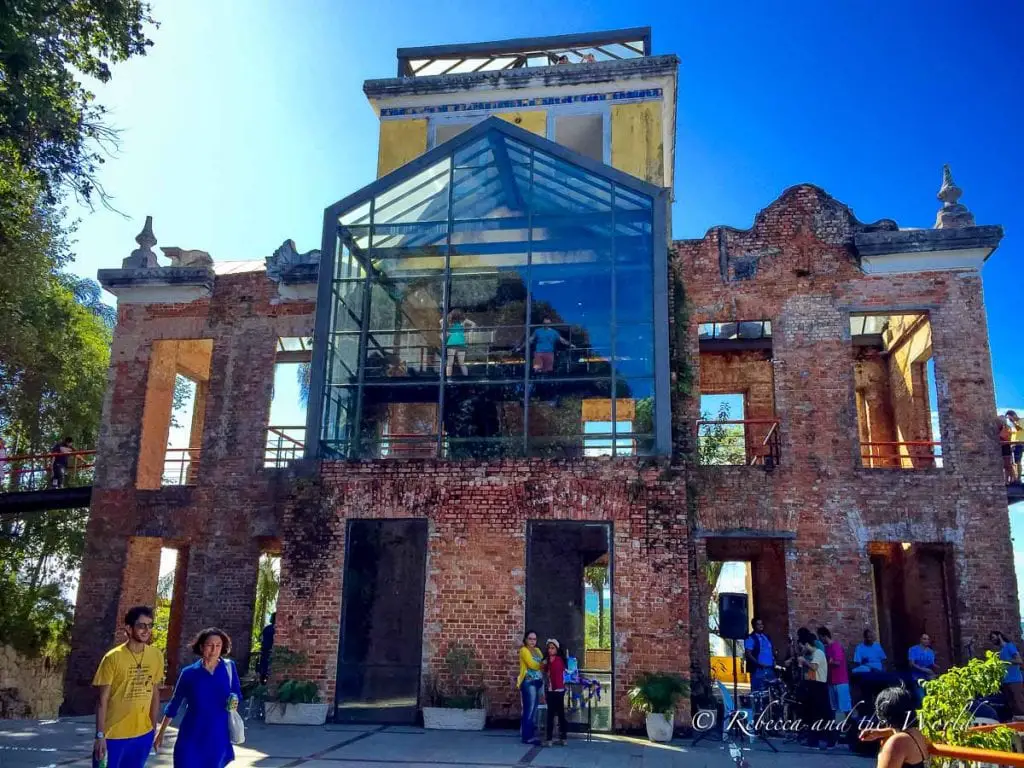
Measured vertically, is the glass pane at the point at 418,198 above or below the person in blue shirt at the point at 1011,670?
above

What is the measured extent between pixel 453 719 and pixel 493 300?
21.1 ft

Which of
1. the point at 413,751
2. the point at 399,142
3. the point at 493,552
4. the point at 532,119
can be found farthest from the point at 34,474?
the point at 413,751

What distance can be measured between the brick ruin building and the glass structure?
5 cm

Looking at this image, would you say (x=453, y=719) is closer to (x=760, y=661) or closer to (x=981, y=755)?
(x=760, y=661)

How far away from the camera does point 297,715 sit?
11.6 m

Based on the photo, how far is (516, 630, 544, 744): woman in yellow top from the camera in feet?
34.7

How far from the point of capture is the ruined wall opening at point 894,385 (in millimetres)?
16188

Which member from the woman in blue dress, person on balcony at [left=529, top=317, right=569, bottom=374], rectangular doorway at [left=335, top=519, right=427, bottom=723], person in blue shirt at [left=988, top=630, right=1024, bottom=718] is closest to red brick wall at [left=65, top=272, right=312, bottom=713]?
rectangular doorway at [left=335, top=519, right=427, bottom=723]

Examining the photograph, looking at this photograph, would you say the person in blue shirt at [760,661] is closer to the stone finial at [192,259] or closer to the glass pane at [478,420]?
the glass pane at [478,420]

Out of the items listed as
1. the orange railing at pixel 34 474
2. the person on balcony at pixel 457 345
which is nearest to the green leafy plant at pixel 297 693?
the person on balcony at pixel 457 345

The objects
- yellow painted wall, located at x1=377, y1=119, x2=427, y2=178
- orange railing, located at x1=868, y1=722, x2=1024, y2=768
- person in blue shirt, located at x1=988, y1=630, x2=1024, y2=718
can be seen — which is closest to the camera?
orange railing, located at x1=868, y1=722, x2=1024, y2=768

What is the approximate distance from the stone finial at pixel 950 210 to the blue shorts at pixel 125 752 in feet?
47.0

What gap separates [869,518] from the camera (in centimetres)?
1359

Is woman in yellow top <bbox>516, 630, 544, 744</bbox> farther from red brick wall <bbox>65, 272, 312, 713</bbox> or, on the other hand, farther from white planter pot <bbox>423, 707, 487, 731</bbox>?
red brick wall <bbox>65, 272, 312, 713</bbox>
